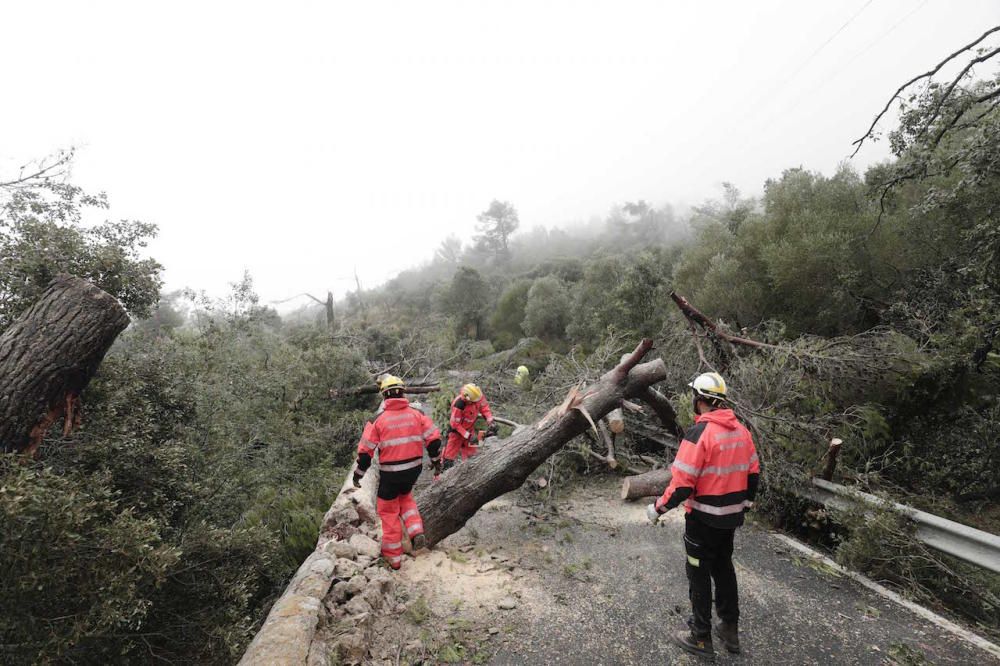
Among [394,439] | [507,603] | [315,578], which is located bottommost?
[507,603]

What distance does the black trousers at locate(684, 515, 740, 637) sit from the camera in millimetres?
2814

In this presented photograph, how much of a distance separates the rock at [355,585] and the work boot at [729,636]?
2380 millimetres

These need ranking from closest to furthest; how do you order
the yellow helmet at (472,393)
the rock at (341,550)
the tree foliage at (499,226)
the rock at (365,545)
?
the rock at (341,550) < the rock at (365,545) < the yellow helmet at (472,393) < the tree foliage at (499,226)

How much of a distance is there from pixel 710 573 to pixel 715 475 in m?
0.66

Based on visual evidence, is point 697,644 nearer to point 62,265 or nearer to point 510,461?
point 510,461

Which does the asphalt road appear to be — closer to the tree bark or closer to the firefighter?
the firefighter

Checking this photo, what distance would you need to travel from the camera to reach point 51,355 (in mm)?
3078

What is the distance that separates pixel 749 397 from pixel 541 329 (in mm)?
17325

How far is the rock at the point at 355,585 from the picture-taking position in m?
3.21

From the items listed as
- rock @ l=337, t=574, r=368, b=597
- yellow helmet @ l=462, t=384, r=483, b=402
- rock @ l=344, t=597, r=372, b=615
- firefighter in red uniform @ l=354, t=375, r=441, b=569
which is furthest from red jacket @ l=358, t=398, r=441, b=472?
yellow helmet @ l=462, t=384, r=483, b=402

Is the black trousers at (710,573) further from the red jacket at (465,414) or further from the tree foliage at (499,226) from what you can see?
the tree foliage at (499,226)

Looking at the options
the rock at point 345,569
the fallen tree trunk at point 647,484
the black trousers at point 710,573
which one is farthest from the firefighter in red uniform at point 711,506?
the rock at point 345,569

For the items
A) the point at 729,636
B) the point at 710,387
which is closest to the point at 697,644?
the point at 729,636

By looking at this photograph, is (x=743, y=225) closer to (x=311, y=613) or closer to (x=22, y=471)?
(x=311, y=613)
